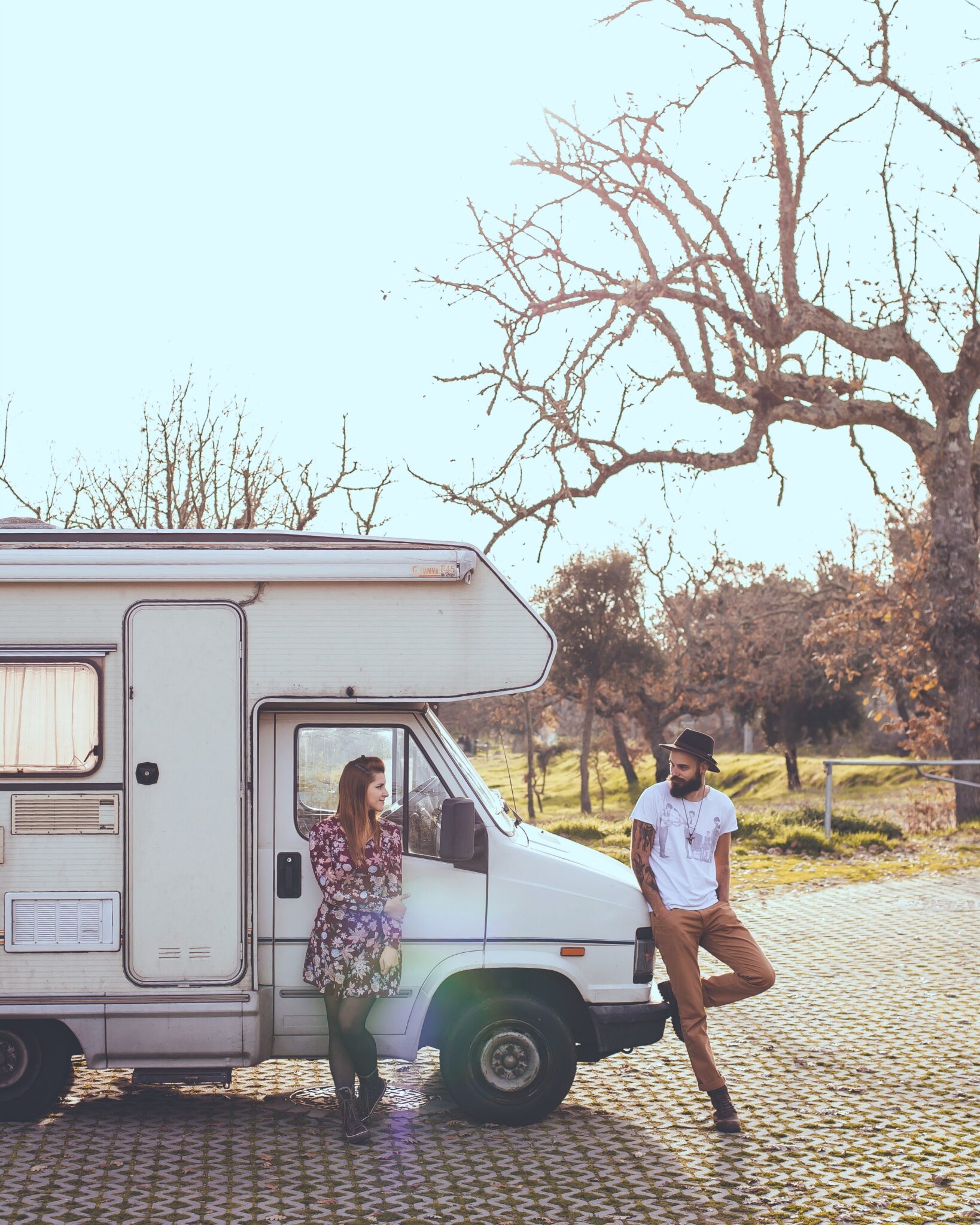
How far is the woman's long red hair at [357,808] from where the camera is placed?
243 inches

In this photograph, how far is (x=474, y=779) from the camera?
6.68 m

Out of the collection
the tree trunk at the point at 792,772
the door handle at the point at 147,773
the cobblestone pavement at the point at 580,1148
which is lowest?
the cobblestone pavement at the point at 580,1148

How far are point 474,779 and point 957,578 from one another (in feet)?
45.6

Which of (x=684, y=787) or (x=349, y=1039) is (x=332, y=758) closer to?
(x=349, y=1039)

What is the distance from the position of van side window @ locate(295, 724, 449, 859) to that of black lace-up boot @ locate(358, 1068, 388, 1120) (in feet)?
3.45

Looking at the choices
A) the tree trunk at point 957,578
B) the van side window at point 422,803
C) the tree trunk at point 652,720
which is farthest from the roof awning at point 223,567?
the tree trunk at point 652,720

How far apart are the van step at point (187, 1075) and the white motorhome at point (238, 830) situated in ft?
0.05

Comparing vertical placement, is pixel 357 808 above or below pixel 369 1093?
above

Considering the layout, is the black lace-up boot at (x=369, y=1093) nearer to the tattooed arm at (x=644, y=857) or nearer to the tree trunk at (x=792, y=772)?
the tattooed arm at (x=644, y=857)

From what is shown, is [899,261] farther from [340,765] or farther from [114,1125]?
[114,1125]

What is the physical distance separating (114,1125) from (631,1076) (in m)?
2.80

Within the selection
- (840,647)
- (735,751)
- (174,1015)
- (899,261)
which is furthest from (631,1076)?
(735,751)

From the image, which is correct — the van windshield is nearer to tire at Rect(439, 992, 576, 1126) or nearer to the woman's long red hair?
the woman's long red hair

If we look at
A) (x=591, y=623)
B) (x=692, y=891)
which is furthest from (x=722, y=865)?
(x=591, y=623)
